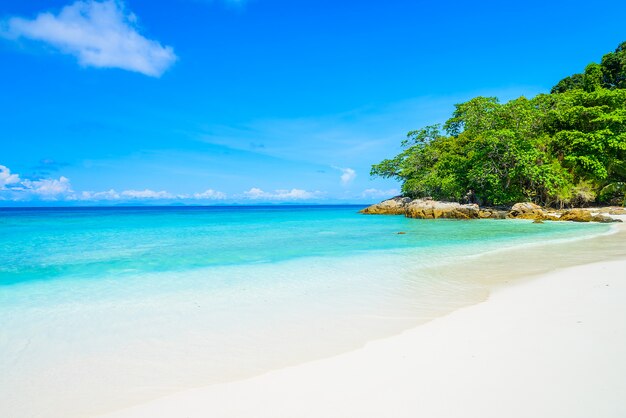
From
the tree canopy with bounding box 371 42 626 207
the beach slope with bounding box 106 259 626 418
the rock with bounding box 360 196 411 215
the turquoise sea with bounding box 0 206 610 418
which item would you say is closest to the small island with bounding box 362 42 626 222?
the tree canopy with bounding box 371 42 626 207

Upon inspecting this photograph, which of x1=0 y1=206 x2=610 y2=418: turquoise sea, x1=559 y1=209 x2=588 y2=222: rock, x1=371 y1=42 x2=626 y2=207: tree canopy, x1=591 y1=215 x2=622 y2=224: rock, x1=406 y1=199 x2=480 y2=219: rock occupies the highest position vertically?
x1=371 y1=42 x2=626 y2=207: tree canopy

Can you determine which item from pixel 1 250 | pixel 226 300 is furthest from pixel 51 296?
pixel 1 250

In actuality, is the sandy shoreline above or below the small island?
below

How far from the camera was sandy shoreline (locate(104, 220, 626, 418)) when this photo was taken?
9.16 feet

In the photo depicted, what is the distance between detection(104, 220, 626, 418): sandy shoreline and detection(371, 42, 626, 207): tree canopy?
95.8 feet

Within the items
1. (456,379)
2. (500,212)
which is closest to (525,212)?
(500,212)

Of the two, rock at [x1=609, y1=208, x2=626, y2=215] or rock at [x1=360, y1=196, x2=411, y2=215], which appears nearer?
rock at [x1=609, y1=208, x2=626, y2=215]

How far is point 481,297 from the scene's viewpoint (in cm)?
624

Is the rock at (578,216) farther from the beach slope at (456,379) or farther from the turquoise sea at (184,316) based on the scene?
the beach slope at (456,379)

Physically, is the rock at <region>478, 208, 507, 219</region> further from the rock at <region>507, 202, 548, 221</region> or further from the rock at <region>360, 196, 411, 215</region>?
the rock at <region>360, 196, 411, 215</region>

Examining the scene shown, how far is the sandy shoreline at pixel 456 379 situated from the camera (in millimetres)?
2793

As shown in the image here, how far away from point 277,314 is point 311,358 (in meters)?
1.80

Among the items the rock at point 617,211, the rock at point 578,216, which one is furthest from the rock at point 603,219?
the rock at point 617,211

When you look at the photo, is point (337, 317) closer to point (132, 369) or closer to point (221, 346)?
point (221, 346)
